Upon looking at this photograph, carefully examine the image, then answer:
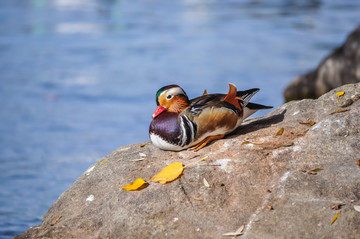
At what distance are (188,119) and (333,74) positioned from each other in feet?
18.7

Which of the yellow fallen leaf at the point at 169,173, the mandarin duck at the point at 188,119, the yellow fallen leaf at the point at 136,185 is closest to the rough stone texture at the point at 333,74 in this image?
the mandarin duck at the point at 188,119

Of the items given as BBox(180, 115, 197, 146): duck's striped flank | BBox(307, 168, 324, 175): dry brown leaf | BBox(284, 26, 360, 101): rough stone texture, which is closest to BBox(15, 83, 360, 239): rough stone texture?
BBox(307, 168, 324, 175): dry brown leaf

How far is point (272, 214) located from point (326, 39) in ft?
42.3

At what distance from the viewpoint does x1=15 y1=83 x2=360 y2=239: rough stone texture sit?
371cm

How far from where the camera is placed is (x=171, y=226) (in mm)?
3842

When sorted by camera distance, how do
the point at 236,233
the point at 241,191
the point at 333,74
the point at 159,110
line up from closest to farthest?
1. the point at 236,233
2. the point at 241,191
3. the point at 159,110
4. the point at 333,74

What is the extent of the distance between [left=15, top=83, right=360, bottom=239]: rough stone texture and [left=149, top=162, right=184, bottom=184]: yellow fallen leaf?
49mm

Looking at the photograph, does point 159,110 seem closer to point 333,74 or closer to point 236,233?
point 236,233

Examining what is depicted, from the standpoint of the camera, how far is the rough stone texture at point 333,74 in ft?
29.9

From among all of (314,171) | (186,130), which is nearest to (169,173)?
(186,130)

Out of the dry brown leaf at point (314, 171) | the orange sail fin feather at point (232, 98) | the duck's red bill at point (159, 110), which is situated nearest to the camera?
the dry brown leaf at point (314, 171)

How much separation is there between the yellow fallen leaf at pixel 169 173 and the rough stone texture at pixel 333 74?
18.3 ft

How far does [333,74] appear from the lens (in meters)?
9.45

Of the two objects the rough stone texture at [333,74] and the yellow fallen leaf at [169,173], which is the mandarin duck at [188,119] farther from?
the rough stone texture at [333,74]
